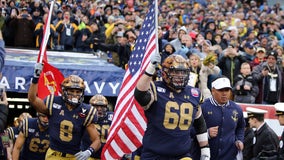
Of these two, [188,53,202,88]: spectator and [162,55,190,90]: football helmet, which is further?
[188,53,202,88]: spectator

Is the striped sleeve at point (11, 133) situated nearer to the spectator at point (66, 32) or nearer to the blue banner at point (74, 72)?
the blue banner at point (74, 72)

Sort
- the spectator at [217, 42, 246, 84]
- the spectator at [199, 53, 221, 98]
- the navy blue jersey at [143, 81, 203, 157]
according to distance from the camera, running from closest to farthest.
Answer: the navy blue jersey at [143, 81, 203, 157] < the spectator at [199, 53, 221, 98] < the spectator at [217, 42, 246, 84]

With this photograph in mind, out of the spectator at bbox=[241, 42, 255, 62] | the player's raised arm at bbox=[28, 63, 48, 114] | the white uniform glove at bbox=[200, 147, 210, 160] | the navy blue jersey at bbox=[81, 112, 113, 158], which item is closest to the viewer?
the player's raised arm at bbox=[28, 63, 48, 114]

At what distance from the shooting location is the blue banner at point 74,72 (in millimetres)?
14211

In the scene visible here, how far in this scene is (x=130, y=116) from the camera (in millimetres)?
9703

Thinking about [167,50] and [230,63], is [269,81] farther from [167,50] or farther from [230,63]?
[167,50]

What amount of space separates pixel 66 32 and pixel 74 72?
2.95m

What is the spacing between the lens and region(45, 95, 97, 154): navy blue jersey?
30.5 feet

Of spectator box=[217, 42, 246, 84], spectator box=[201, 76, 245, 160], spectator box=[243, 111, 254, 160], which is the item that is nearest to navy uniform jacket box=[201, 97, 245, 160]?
spectator box=[201, 76, 245, 160]

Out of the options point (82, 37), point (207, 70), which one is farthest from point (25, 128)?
point (82, 37)

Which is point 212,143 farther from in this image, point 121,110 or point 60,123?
point 60,123

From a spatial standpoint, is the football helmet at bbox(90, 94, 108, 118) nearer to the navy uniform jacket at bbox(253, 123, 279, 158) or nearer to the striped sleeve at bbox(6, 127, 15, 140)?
the striped sleeve at bbox(6, 127, 15, 140)

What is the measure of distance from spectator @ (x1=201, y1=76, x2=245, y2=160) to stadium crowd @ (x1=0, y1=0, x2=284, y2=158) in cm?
65

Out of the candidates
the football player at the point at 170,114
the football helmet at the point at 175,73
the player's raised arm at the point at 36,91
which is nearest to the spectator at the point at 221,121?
the football player at the point at 170,114
